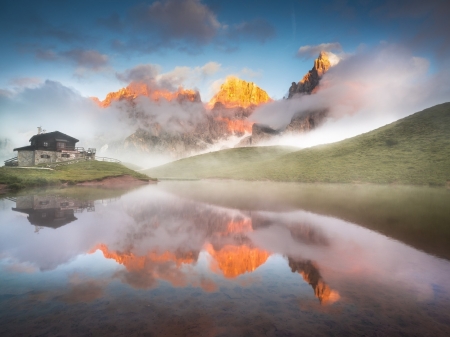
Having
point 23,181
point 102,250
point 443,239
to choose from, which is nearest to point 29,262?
point 102,250

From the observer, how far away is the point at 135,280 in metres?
8.07

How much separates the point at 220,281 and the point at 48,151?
108m

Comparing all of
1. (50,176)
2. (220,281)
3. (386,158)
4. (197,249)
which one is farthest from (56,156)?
(386,158)

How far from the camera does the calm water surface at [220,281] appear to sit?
5.70 metres

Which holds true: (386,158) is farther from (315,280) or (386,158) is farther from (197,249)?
(197,249)

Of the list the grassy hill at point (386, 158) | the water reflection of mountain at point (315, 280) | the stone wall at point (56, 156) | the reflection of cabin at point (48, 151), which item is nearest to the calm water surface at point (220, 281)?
the water reflection of mountain at point (315, 280)

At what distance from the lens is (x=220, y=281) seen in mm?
8227

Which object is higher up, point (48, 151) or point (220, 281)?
point (48, 151)

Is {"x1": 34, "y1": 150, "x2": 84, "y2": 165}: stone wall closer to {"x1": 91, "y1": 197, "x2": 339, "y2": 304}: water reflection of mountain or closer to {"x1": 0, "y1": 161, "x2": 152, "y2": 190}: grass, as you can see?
{"x1": 0, "y1": 161, "x2": 152, "y2": 190}: grass

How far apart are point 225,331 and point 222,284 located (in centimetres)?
252

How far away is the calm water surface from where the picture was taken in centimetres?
570

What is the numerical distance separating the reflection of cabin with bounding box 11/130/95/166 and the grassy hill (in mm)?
71053

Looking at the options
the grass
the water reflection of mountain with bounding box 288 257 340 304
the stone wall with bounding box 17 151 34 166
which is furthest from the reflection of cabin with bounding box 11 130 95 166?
the water reflection of mountain with bounding box 288 257 340 304

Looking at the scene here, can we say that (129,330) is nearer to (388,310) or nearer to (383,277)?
(388,310)
